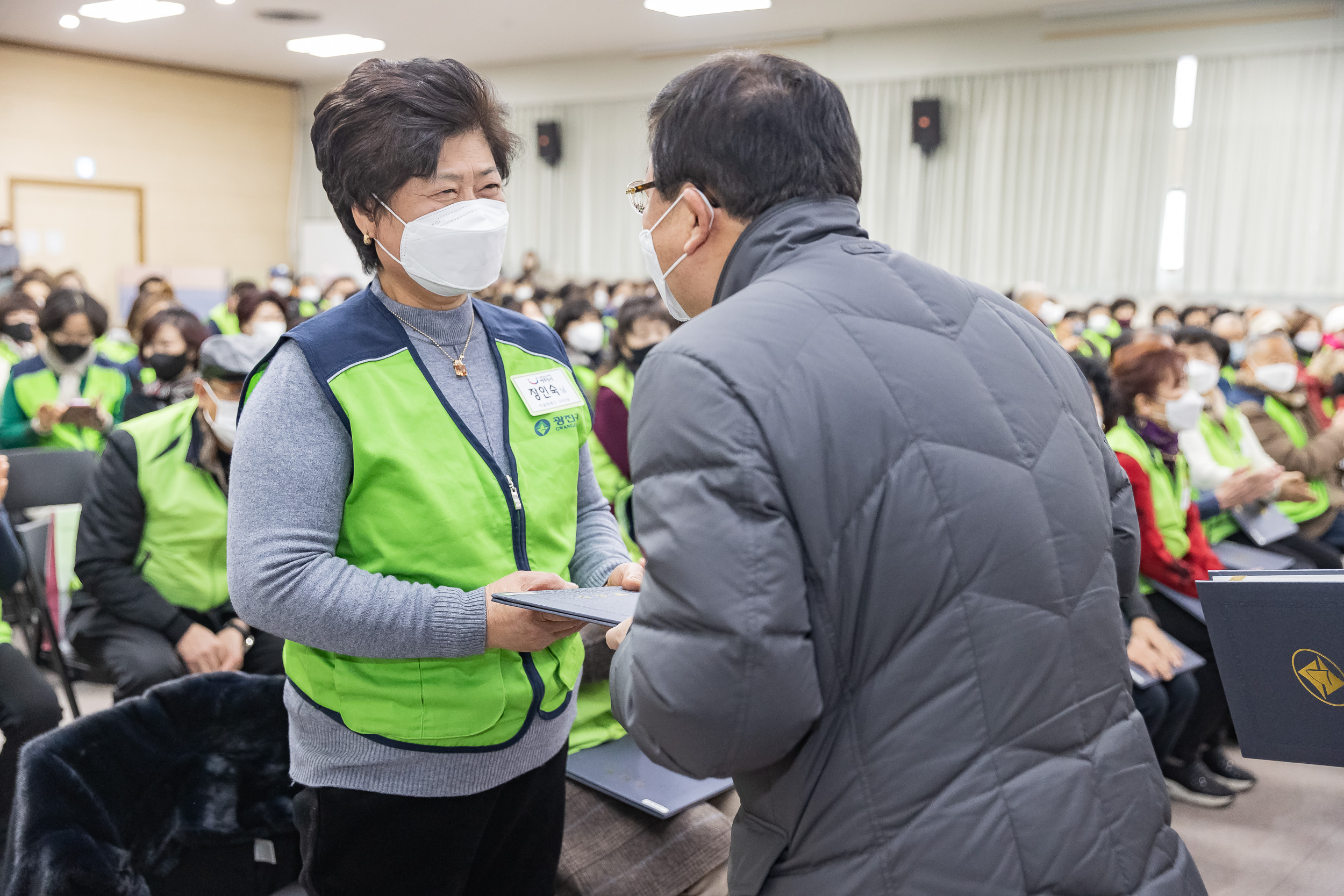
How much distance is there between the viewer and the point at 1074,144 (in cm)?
1051

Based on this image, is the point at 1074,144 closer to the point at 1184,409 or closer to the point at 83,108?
the point at 1184,409

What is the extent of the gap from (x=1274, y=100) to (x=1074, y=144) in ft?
5.68

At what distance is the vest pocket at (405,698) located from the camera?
129 centimetres

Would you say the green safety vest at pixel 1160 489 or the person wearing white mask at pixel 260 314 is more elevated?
the person wearing white mask at pixel 260 314

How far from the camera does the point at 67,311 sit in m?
4.64

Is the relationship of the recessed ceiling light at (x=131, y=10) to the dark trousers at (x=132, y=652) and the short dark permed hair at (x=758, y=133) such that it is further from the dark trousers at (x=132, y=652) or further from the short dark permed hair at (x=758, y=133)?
the short dark permed hair at (x=758, y=133)

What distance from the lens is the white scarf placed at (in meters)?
4.62

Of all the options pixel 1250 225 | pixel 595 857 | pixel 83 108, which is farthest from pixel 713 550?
pixel 83 108

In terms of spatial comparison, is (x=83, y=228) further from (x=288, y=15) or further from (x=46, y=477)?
(x=46, y=477)

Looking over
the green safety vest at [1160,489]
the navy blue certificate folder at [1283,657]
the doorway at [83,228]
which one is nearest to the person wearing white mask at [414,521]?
the navy blue certificate folder at [1283,657]

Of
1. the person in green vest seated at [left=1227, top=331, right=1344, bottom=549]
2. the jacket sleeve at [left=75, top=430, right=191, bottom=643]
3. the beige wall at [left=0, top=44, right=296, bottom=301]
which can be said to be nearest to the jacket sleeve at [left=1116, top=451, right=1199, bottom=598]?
the person in green vest seated at [left=1227, top=331, right=1344, bottom=549]

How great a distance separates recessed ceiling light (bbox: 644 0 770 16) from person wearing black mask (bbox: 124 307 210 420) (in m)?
6.92

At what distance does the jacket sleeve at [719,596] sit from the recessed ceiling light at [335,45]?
1243 centimetres

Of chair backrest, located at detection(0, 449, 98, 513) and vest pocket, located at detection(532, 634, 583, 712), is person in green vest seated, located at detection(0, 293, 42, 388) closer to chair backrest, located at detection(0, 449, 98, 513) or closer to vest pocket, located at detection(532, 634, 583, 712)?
chair backrest, located at detection(0, 449, 98, 513)
